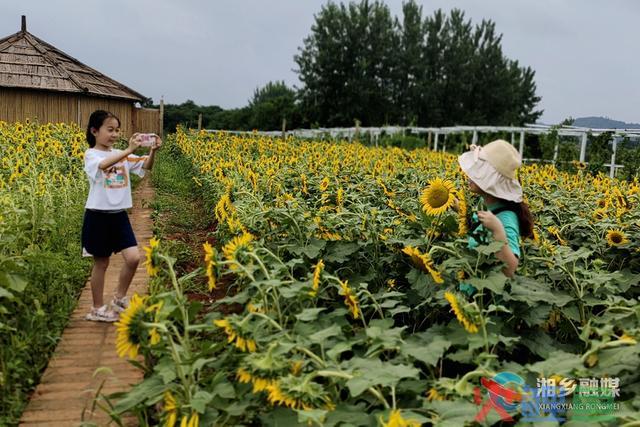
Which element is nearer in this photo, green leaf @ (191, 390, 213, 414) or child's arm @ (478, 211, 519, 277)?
green leaf @ (191, 390, 213, 414)

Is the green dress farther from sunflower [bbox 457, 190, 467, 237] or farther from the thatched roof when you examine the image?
the thatched roof

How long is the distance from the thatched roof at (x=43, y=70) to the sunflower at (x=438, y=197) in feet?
58.1

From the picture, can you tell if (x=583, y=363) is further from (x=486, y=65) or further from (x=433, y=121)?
(x=486, y=65)

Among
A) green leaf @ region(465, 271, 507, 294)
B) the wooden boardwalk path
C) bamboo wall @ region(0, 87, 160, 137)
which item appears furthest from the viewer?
bamboo wall @ region(0, 87, 160, 137)

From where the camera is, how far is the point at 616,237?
3.46 meters

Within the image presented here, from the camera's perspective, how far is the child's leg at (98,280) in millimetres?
3771

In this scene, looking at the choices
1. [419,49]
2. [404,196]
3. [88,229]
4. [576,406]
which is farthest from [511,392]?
[419,49]

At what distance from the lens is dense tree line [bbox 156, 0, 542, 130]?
43.4 meters

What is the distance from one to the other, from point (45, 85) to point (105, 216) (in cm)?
1655

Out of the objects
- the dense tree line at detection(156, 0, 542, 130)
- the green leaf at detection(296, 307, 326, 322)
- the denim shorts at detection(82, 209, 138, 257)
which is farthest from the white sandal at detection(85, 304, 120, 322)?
the dense tree line at detection(156, 0, 542, 130)

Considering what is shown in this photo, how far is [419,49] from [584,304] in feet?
149

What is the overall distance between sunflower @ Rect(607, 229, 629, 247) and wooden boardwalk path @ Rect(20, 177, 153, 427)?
7.97 ft

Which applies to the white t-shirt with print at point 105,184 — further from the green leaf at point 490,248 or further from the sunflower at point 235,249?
the green leaf at point 490,248

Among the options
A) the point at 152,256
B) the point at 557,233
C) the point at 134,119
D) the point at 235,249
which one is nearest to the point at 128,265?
the point at 152,256
